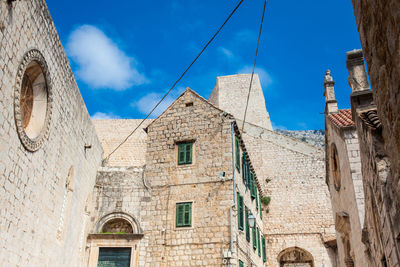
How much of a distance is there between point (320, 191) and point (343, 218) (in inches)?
457

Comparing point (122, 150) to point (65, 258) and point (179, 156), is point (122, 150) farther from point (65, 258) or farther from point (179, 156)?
point (65, 258)

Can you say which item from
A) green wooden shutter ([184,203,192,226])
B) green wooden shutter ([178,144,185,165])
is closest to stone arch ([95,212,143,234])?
green wooden shutter ([184,203,192,226])

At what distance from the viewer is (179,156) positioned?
1489cm

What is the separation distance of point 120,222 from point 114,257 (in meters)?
1.41

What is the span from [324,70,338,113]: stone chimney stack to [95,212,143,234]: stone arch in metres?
8.40

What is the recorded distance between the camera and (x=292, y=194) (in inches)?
889

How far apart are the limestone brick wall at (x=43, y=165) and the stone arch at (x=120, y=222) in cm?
96

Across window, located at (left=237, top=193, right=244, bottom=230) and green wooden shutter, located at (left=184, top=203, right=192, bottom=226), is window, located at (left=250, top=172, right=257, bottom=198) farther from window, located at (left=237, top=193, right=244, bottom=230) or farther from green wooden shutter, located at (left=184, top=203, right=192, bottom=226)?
green wooden shutter, located at (left=184, top=203, right=192, bottom=226)

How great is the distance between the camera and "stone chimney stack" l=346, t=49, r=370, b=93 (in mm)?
7656

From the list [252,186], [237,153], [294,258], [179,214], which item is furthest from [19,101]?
[294,258]

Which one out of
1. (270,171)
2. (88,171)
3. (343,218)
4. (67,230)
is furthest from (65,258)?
(270,171)

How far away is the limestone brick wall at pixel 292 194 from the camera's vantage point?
69.5 ft

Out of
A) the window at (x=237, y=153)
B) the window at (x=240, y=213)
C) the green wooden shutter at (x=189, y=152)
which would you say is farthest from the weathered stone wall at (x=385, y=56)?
the green wooden shutter at (x=189, y=152)

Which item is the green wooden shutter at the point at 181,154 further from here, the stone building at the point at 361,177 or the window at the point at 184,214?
the stone building at the point at 361,177
